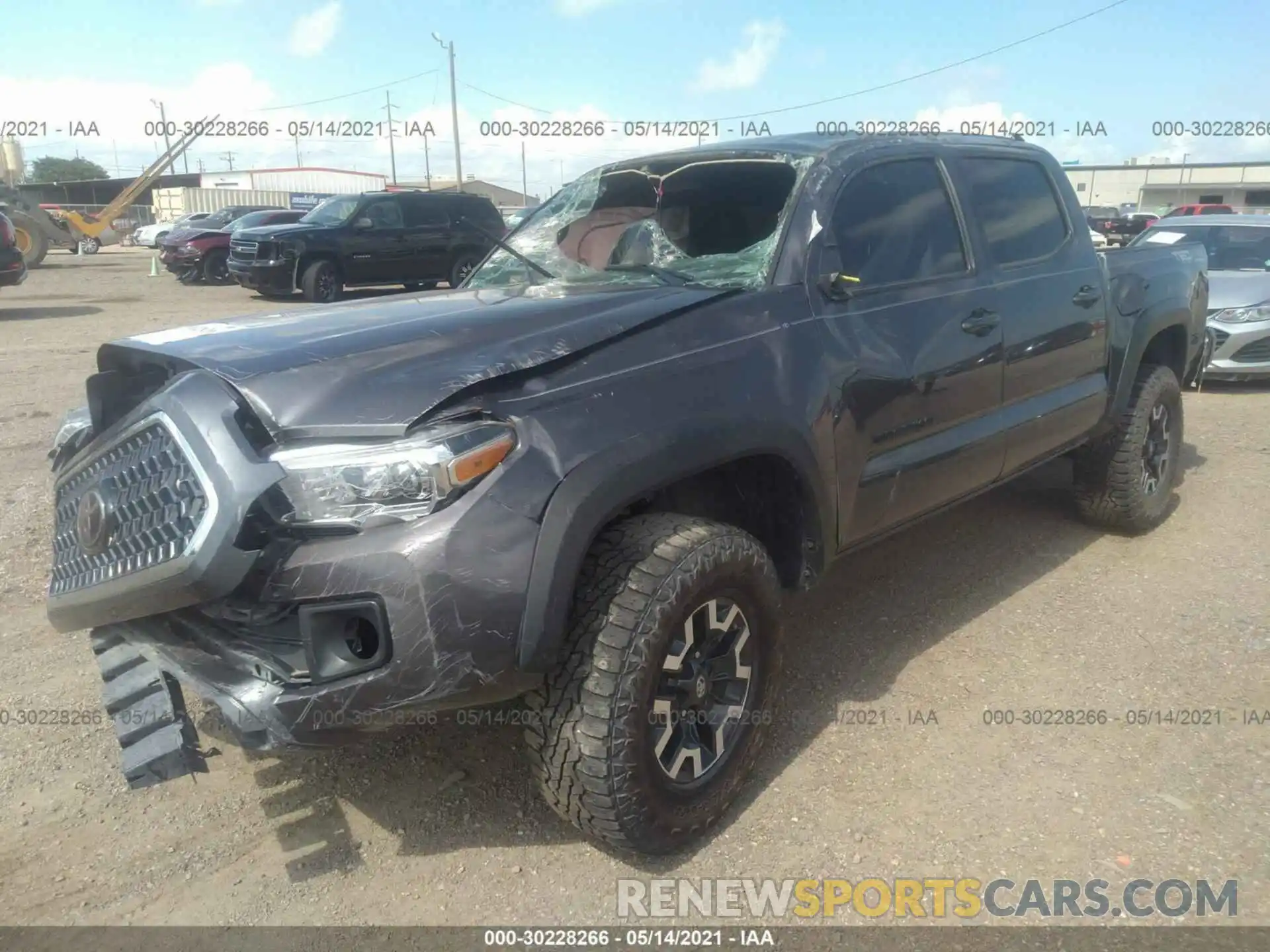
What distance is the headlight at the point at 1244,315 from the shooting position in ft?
29.0

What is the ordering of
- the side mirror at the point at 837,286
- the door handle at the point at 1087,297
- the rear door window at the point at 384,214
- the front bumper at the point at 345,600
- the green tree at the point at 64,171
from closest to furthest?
the front bumper at the point at 345,600 < the side mirror at the point at 837,286 < the door handle at the point at 1087,297 < the rear door window at the point at 384,214 < the green tree at the point at 64,171

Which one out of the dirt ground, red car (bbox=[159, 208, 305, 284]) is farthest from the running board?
red car (bbox=[159, 208, 305, 284])

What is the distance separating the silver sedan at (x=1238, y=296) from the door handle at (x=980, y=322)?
6.18 metres

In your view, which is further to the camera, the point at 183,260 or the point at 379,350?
the point at 183,260

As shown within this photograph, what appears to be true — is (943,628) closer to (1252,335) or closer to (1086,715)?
(1086,715)

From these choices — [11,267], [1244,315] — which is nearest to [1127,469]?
[1244,315]

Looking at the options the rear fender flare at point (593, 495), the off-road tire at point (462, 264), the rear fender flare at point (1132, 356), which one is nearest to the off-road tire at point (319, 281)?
the off-road tire at point (462, 264)

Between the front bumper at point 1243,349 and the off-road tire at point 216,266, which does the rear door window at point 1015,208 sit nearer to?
the front bumper at point 1243,349

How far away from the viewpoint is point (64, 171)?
76.6m

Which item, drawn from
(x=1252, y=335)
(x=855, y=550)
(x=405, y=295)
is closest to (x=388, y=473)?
(x=405, y=295)

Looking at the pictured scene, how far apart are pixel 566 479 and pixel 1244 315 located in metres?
8.96

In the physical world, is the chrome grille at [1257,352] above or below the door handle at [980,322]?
below

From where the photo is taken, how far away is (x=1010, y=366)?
12.5 ft

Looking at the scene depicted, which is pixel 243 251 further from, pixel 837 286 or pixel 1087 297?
pixel 837 286
